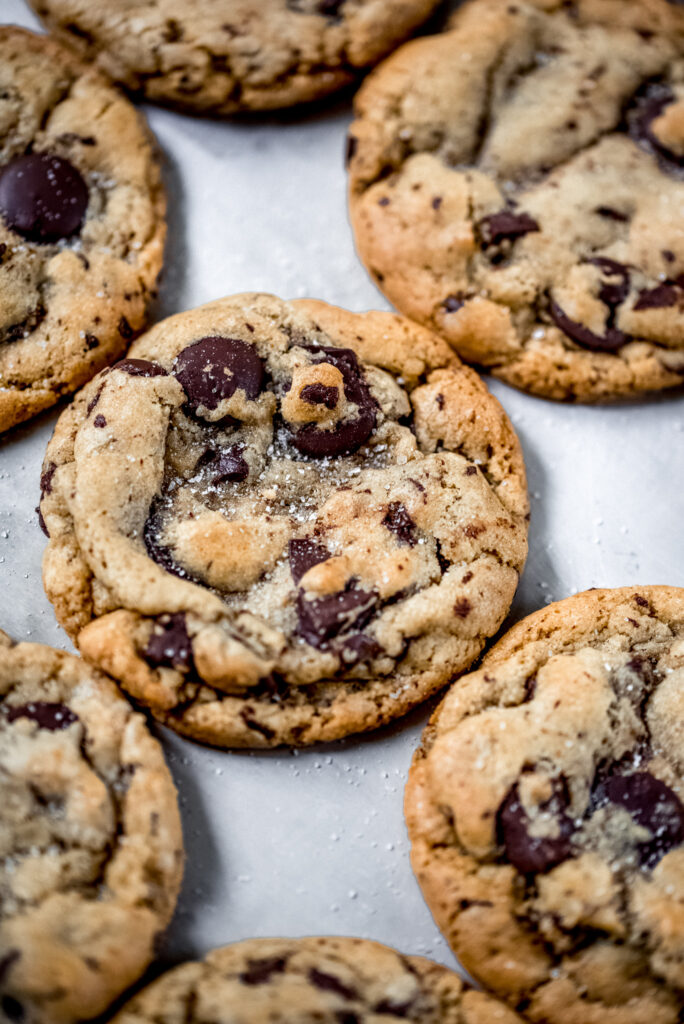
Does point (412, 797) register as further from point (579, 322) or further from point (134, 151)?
point (134, 151)

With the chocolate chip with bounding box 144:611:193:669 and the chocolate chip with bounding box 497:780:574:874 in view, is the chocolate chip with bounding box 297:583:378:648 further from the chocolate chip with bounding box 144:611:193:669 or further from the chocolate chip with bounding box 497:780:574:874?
the chocolate chip with bounding box 497:780:574:874

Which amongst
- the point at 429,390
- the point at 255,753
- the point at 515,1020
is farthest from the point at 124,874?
the point at 429,390

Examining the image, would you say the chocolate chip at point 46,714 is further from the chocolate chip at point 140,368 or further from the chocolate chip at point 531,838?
the chocolate chip at point 531,838

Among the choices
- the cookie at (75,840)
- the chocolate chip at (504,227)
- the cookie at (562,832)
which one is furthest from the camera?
the chocolate chip at (504,227)

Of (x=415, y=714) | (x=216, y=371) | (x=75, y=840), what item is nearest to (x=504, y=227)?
(x=216, y=371)

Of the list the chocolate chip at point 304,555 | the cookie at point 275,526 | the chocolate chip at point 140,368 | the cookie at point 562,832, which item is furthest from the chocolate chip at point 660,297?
the chocolate chip at point 140,368

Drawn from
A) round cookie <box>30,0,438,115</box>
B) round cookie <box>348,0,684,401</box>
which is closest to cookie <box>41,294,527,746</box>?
round cookie <box>348,0,684,401</box>
